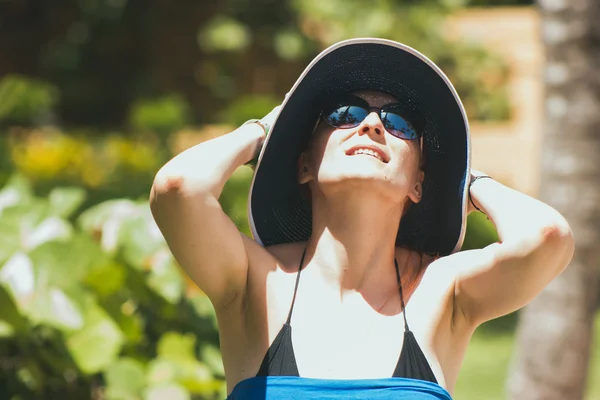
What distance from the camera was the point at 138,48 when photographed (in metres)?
19.6

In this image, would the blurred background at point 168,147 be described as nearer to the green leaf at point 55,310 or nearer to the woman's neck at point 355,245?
the green leaf at point 55,310

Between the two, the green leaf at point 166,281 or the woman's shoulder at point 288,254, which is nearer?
the woman's shoulder at point 288,254

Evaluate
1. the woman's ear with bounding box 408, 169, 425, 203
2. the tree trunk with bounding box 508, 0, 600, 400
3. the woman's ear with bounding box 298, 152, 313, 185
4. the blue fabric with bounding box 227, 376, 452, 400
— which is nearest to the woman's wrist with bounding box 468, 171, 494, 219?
the woman's ear with bounding box 408, 169, 425, 203

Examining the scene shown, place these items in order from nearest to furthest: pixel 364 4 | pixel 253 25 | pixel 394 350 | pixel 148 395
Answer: pixel 394 350 < pixel 148 395 < pixel 364 4 < pixel 253 25

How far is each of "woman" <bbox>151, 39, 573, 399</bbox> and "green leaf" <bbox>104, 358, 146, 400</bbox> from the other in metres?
1.19

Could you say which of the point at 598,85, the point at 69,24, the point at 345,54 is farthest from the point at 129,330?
the point at 69,24

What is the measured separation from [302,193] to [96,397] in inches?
61.2

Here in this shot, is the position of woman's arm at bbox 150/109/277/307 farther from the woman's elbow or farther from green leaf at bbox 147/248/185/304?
green leaf at bbox 147/248/185/304

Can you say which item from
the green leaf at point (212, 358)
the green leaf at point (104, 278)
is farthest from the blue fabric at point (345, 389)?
the green leaf at point (212, 358)

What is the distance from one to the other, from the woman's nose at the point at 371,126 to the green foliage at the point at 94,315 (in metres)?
1.47

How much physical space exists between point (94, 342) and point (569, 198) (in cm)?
285

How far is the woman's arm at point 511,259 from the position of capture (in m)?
2.29

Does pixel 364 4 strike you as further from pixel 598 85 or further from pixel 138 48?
pixel 598 85

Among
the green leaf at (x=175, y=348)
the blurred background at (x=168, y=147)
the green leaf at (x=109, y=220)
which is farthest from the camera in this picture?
the green leaf at (x=109, y=220)
